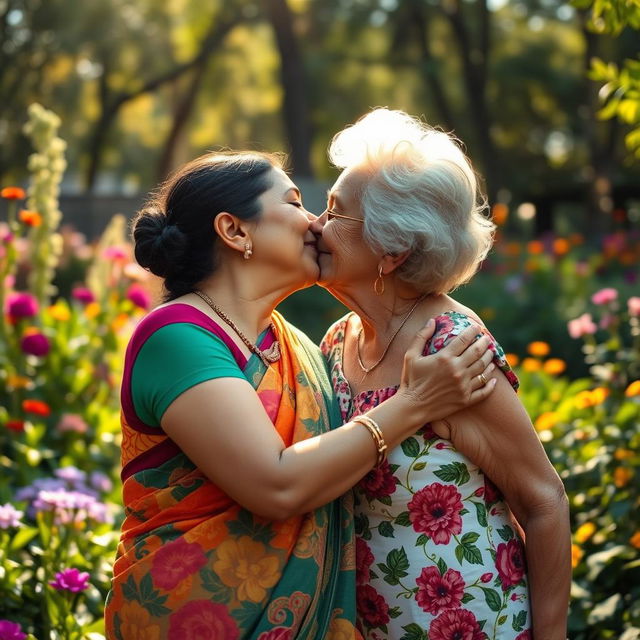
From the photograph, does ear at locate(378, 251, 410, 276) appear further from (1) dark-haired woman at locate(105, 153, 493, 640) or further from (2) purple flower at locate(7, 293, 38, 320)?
(2) purple flower at locate(7, 293, 38, 320)

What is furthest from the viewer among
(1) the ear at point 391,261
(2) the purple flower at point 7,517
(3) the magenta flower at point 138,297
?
(3) the magenta flower at point 138,297

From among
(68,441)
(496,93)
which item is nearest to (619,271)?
(68,441)

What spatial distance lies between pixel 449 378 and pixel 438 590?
1.80 ft

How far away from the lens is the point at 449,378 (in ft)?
7.41

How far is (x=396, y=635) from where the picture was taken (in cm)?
238

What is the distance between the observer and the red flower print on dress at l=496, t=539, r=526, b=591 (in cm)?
238

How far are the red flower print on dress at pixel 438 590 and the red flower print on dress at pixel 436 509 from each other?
0.09 metres

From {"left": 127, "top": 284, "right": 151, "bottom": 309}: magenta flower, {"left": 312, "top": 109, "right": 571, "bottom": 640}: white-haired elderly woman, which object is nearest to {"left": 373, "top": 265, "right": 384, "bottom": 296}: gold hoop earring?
{"left": 312, "top": 109, "right": 571, "bottom": 640}: white-haired elderly woman

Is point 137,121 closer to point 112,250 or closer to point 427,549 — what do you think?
point 112,250

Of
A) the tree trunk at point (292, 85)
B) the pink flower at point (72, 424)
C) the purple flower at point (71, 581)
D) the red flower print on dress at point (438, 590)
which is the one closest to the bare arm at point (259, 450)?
the red flower print on dress at point (438, 590)

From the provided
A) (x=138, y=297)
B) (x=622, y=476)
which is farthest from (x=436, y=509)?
(x=138, y=297)

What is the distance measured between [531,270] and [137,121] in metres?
29.7

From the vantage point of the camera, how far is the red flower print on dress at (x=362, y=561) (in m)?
2.42

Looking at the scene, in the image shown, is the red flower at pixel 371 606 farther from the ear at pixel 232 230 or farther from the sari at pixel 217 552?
the ear at pixel 232 230
